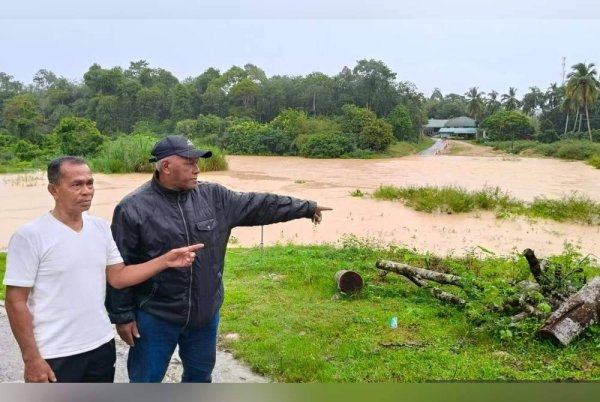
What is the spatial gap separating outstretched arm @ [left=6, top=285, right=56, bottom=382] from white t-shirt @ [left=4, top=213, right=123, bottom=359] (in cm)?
3

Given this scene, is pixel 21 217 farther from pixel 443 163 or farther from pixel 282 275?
pixel 443 163

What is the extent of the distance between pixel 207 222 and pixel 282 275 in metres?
1.70

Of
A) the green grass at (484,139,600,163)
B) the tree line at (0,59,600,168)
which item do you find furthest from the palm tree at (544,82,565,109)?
the green grass at (484,139,600,163)

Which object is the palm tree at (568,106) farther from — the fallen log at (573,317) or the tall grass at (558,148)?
the fallen log at (573,317)

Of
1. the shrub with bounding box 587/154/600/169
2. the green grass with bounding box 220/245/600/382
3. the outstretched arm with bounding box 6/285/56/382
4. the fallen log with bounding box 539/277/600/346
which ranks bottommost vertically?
the green grass with bounding box 220/245/600/382

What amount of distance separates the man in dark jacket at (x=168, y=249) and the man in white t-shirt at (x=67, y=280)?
3.9 inches

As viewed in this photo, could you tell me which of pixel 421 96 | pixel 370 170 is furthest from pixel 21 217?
pixel 421 96

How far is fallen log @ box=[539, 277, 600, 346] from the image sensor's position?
255cm

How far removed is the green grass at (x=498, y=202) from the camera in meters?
2.77

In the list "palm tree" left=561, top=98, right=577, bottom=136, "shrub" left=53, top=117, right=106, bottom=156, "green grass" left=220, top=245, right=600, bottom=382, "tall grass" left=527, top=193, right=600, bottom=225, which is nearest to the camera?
"shrub" left=53, top=117, right=106, bottom=156

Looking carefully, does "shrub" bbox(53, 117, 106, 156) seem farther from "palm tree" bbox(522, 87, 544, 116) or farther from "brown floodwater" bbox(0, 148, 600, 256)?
"palm tree" bbox(522, 87, 544, 116)

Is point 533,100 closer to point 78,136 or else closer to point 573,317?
point 573,317

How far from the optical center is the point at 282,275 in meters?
3.33

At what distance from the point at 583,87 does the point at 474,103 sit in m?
0.47
